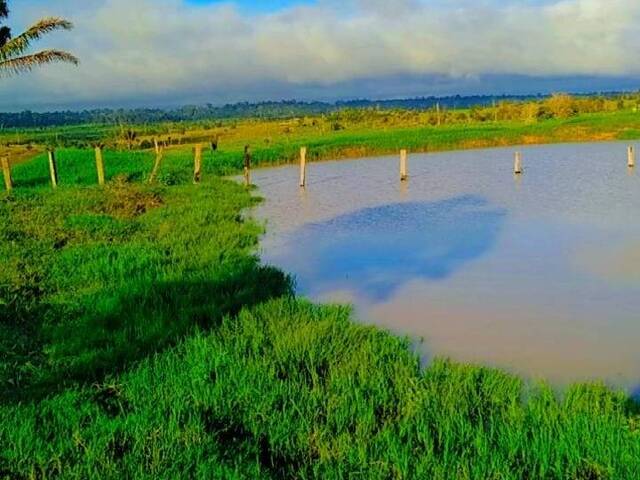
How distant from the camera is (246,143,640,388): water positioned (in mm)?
7309

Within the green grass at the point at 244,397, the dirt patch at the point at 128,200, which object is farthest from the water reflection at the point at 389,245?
the dirt patch at the point at 128,200

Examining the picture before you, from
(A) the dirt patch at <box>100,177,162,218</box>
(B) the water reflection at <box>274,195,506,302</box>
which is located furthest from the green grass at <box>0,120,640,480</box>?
(A) the dirt patch at <box>100,177,162,218</box>

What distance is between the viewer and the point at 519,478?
401 cm

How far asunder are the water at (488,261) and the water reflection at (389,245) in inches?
1.3

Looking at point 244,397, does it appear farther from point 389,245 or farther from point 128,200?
point 128,200

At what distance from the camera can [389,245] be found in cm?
1323

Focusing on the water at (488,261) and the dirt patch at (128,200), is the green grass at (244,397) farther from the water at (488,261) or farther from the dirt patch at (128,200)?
the dirt patch at (128,200)

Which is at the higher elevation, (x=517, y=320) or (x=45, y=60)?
(x=45, y=60)

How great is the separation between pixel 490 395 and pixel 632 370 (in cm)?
194

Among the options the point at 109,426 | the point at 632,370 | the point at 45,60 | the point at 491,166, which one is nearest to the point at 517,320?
the point at 632,370

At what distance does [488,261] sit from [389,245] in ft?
7.73

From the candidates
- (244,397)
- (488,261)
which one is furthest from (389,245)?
(244,397)

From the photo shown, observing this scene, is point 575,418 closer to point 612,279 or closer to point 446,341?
point 446,341

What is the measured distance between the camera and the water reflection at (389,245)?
34.7 ft
